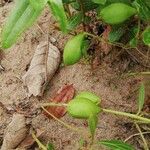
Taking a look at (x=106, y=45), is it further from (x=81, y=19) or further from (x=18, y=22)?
(x=18, y=22)

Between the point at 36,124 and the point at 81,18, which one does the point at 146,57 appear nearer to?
the point at 81,18

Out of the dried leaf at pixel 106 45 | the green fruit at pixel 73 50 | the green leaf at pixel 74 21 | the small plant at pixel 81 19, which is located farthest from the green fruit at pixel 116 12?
the dried leaf at pixel 106 45

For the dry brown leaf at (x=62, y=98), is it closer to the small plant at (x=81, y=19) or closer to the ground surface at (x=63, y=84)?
the ground surface at (x=63, y=84)

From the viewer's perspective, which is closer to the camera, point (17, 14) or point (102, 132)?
point (17, 14)

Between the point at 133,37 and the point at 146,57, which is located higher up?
the point at 133,37

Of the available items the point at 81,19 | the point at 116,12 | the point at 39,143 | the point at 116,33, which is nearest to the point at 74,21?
the point at 81,19

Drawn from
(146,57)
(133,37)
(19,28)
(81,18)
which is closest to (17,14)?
(19,28)

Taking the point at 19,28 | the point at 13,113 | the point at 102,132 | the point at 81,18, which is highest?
the point at 19,28
